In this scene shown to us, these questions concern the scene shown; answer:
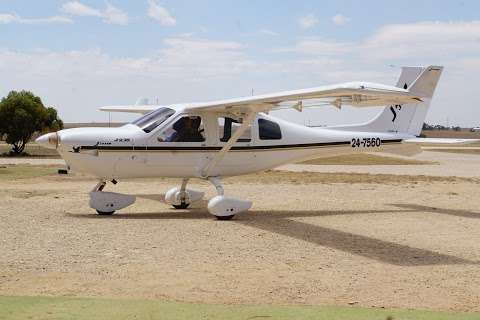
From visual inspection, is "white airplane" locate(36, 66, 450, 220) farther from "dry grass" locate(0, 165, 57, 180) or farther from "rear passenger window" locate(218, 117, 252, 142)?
"dry grass" locate(0, 165, 57, 180)

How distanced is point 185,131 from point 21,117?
35078 millimetres

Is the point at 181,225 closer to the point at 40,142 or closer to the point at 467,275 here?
the point at 40,142

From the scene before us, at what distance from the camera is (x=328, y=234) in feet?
36.9

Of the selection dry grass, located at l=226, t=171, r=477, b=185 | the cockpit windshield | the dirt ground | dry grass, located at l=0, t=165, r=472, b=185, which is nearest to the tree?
dry grass, located at l=0, t=165, r=472, b=185

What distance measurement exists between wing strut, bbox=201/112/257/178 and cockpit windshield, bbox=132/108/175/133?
1.40 m

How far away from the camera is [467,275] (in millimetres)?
7898

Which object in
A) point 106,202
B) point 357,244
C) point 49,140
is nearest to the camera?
point 357,244

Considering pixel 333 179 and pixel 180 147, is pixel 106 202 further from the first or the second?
pixel 333 179

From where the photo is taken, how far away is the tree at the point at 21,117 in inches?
1807

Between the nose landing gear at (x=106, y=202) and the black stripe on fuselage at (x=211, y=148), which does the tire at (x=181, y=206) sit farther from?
the nose landing gear at (x=106, y=202)

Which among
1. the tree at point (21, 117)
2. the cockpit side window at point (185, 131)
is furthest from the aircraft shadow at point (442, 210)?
the tree at point (21, 117)

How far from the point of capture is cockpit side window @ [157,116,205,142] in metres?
13.8

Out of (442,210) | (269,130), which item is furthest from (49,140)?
(442,210)

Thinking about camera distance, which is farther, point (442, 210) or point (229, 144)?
point (442, 210)
